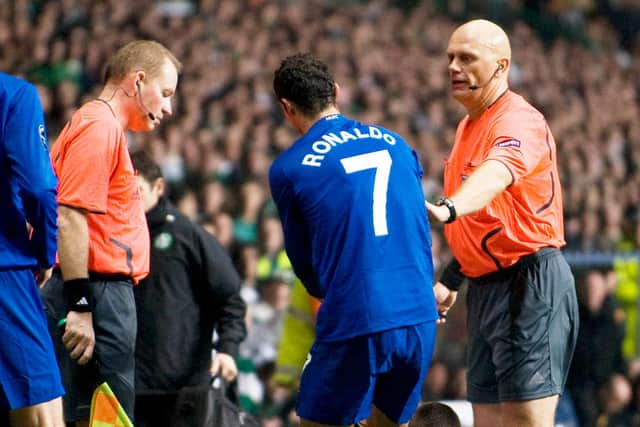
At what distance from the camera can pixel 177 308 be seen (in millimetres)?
6328

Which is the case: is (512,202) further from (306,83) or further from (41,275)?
(41,275)

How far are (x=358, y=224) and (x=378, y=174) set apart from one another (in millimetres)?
214

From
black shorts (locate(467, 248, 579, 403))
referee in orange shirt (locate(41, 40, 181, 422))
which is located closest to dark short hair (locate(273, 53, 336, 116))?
referee in orange shirt (locate(41, 40, 181, 422))

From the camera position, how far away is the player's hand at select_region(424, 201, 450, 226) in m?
4.59

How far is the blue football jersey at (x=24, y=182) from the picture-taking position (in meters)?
Result: 4.29

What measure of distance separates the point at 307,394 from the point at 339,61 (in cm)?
1173

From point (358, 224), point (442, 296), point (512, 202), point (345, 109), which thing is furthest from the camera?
point (345, 109)

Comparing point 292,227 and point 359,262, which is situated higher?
point 292,227

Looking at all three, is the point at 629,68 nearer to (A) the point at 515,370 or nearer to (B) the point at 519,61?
(B) the point at 519,61

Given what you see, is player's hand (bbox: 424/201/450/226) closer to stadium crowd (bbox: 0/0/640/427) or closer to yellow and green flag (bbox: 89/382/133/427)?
yellow and green flag (bbox: 89/382/133/427)

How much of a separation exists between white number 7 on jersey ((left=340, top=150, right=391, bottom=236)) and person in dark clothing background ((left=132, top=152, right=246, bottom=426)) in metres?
1.93

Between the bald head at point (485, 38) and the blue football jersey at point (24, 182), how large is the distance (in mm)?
2044

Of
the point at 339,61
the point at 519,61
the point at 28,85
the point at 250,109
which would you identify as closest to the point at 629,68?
the point at 519,61

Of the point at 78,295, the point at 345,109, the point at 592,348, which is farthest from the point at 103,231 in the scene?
the point at 345,109
